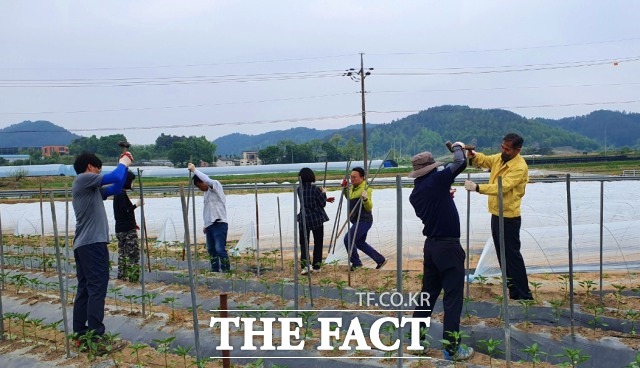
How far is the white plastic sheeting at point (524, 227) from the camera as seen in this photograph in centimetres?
688

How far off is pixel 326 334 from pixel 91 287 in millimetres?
1944

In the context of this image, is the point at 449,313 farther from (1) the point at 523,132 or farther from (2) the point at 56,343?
(1) the point at 523,132

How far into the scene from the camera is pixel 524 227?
834 centimetres

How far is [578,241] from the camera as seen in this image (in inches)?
276

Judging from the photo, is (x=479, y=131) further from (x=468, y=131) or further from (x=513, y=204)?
(x=513, y=204)

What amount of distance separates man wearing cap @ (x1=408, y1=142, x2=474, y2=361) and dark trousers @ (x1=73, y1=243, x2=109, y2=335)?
2594 mm

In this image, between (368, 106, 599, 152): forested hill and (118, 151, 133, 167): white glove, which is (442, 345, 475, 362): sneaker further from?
(368, 106, 599, 152): forested hill

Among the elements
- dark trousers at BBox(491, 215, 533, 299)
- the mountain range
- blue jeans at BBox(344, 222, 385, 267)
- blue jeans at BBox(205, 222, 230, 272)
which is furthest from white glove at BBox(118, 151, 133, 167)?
the mountain range

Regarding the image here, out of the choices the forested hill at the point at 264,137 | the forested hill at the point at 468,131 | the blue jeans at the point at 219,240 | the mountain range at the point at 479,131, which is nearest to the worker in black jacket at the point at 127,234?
the blue jeans at the point at 219,240

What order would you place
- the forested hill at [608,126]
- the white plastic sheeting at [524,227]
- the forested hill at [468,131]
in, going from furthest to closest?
the forested hill at [608,126]
the forested hill at [468,131]
the white plastic sheeting at [524,227]

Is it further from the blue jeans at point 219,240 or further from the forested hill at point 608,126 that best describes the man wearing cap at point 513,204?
the forested hill at point 608,126

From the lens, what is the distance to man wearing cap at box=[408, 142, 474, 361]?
396cm

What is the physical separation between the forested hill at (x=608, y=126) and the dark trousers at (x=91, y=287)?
119482mm

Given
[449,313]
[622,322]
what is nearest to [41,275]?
[449,313]
